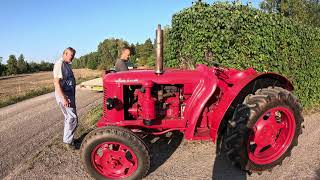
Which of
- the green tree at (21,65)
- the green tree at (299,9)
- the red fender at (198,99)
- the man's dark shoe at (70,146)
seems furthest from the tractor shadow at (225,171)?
the green tree at (21,65)

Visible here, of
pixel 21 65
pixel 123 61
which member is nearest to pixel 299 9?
pixel 123 61

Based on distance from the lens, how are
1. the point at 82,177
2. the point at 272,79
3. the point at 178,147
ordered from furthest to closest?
the point at 178,147
the point at 272,79
the point at 82,177

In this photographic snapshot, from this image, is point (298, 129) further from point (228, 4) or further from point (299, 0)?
point (299, 0)

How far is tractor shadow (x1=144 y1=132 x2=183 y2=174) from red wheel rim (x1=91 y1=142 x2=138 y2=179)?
42 cm

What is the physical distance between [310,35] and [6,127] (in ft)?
25.4

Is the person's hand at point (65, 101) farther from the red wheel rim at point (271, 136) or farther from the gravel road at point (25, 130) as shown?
the red wheel rim at point (271, 136)

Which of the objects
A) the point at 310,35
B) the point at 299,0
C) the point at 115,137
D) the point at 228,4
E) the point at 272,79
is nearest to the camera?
the point at 115,137

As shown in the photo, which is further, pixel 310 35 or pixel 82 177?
pixel 310 35

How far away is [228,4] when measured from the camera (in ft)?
25.6

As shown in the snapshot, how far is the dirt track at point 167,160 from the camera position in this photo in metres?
5.04

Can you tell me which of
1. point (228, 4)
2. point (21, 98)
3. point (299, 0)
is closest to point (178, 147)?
point (228, 4)

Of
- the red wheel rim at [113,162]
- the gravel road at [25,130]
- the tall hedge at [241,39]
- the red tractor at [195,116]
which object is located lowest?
the gravel road at [25,130]

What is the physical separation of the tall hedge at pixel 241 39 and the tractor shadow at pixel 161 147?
1.93 m

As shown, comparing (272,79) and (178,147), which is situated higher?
(272,79)
